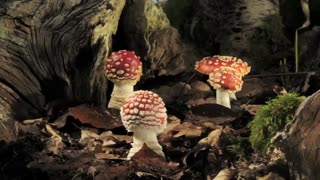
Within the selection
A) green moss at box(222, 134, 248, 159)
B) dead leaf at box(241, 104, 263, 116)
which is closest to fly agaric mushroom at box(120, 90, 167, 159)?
green moss at box(222, 134, 248, 159)

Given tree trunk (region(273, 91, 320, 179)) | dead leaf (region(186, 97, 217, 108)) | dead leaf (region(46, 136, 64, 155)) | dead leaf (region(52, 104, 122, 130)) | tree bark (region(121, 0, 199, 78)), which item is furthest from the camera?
tree bark (region(121, 0, 199, 78))

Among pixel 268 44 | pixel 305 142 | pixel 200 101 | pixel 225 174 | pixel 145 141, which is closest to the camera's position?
pixel 305 142

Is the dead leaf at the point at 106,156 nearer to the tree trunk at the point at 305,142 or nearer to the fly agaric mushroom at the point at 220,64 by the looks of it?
the tree trunk at the point at 305,142

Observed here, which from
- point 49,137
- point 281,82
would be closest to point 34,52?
point 49,137

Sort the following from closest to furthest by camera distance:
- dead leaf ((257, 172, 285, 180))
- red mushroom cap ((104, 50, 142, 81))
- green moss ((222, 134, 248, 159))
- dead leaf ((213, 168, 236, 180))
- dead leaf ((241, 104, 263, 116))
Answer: dead leaf ((257, 172, 285, 180)), dead leaf ((213, 168, 236, 180)), green moss ((222, 134, 248, 159)), dead leaf ((241, 104, 263, 116)), red mushroom cap ((104, 50, 142, 81))

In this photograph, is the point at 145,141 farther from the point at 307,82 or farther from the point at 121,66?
the point at 307,82

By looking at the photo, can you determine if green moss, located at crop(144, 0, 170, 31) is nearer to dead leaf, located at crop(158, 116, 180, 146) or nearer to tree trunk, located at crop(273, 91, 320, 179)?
dead leaf, located at crop(158, 116, 180, 146)

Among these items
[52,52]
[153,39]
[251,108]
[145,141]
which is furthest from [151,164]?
[153,39]

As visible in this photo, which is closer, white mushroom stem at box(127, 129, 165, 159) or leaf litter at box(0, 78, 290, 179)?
leaf litter at box(0, 78, 290, 179)
